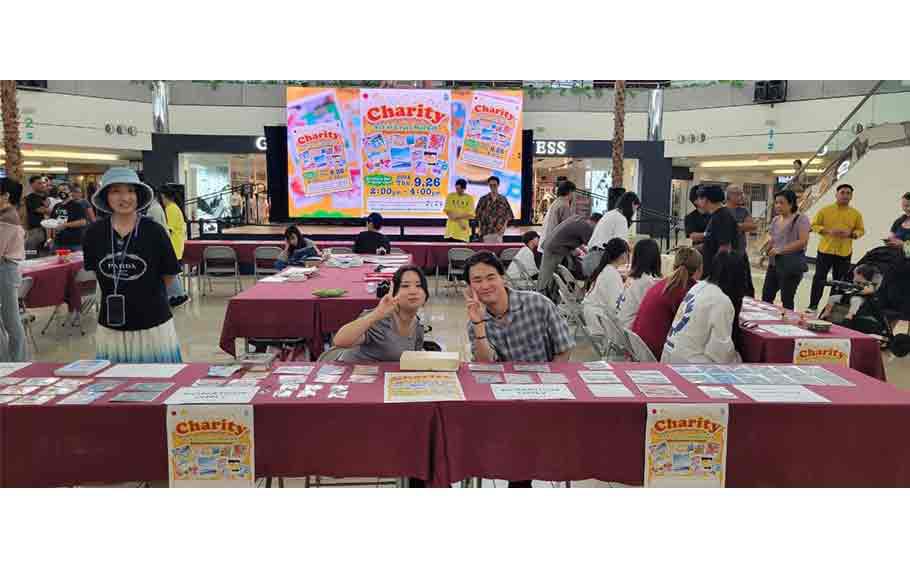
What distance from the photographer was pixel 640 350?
11.9ft

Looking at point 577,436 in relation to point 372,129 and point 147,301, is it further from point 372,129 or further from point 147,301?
point 372,129

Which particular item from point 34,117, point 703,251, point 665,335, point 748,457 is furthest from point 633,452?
point 34,117

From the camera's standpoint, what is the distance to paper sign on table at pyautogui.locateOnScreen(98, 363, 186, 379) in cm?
288

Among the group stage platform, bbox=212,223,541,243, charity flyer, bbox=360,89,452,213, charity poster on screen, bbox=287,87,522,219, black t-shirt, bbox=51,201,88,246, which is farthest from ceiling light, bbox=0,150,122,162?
black t-shirt, bbox=51,201,88,246

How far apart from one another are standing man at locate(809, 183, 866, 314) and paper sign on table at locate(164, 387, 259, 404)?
281 inches

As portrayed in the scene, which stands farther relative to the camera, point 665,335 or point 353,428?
point 665,335

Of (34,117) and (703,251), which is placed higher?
(34,117)

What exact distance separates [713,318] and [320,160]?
12.2 metres

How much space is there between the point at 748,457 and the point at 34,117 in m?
16.9

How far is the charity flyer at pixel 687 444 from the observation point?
8.30 ft

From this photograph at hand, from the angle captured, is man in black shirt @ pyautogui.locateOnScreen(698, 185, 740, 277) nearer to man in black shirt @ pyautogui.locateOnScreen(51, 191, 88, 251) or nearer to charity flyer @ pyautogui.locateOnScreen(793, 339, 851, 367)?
charity flyer @ pyautogui.locateOnScreen(793, 339, 851, 367)

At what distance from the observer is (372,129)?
14.4 meters

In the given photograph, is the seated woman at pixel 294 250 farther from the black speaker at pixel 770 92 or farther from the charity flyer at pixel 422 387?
the black speaker at pixel 770 92

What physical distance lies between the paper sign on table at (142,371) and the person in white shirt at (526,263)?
5.17 meters
